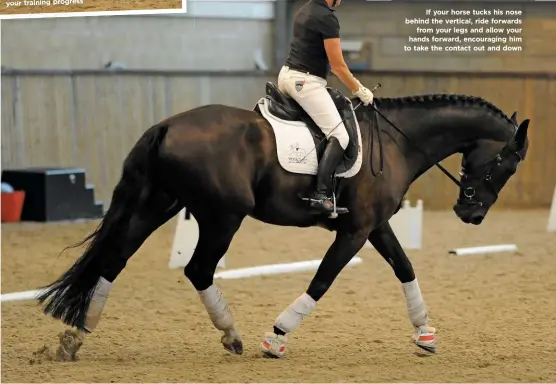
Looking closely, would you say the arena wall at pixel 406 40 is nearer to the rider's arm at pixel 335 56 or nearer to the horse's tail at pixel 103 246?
the rider's arm at pixel 335 56

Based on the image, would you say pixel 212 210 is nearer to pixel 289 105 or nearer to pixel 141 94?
pixel 289 105

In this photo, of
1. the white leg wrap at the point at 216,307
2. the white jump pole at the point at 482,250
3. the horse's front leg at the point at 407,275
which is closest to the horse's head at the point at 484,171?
the horse's front leg at the point at 407,275

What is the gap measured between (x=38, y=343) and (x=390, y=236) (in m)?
2.04

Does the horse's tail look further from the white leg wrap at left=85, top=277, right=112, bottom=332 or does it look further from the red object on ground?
the red object on ground

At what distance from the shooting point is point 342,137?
4445 millimetres

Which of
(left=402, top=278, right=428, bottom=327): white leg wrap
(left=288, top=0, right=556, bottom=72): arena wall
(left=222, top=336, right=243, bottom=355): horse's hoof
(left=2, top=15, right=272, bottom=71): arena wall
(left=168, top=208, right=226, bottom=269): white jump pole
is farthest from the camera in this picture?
(left=2, top=15, right=272, bottom=71): arena wall

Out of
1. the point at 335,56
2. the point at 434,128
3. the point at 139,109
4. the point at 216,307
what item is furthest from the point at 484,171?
the point at 139,109

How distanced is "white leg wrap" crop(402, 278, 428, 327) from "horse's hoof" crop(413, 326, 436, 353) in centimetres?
4

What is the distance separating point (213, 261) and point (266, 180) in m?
0.47

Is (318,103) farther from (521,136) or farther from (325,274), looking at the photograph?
(521,136)

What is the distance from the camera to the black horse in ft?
14.3

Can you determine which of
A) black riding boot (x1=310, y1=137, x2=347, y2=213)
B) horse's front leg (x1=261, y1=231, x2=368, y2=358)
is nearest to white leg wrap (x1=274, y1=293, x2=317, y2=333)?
horse's front leg (x1=261, y1=231, x2=368, y2=358)

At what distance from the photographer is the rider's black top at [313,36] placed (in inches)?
174

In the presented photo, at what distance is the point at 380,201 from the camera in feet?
14.8
